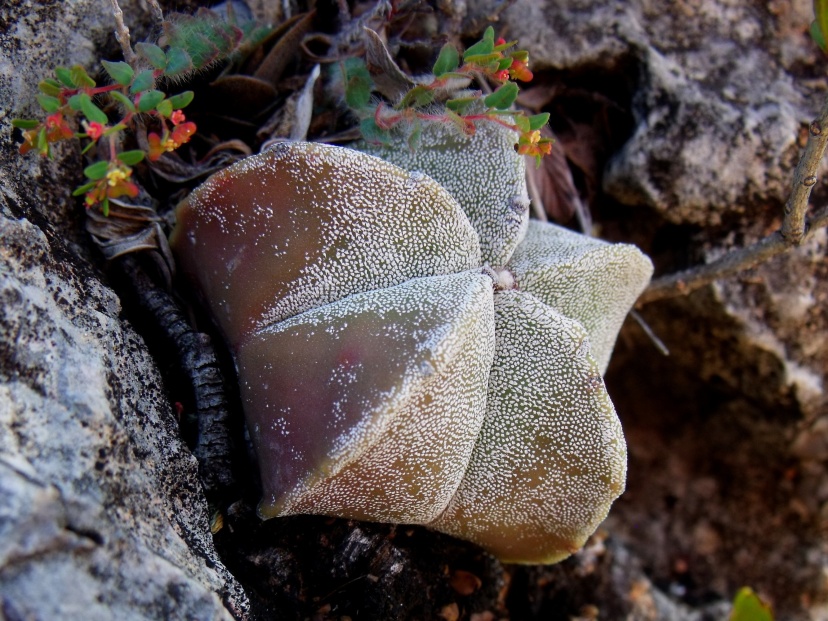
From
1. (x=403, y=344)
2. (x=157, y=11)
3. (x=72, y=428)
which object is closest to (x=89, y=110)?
(x=157, y=11)

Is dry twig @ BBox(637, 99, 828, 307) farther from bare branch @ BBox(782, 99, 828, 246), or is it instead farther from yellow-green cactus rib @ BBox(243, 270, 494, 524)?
yellow-green cactus rib @ BBox(243, 270, 494, 524)

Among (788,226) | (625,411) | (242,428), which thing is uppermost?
A: (788,226)

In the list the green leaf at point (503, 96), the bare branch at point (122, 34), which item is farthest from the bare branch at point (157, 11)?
the green leaf at point (503, 96)

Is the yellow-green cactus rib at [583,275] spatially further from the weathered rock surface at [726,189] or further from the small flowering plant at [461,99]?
the weathered rock surface at [726,189]

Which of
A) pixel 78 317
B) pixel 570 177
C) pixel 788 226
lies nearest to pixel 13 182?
pixel 78 317

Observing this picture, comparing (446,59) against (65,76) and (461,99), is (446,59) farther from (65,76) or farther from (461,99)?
(65,76)

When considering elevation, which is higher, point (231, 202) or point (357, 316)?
point (231, 202)

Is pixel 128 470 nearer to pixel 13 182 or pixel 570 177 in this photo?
pixel 13 182
